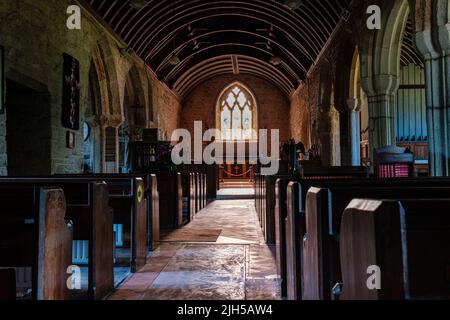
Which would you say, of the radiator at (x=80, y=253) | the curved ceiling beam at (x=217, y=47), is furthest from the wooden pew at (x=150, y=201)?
the curved ceiling beam at (x=217, y=47)

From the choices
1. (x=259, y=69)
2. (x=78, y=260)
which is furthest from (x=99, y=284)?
(x=259, y=69)

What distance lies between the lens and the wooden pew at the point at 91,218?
8.57 feet

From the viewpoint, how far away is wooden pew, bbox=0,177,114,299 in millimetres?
2611

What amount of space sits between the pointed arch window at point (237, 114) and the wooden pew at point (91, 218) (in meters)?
16.4

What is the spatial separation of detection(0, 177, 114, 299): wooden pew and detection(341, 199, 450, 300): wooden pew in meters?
1.97

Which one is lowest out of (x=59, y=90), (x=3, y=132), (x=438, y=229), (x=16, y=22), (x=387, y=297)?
(x=387, y=297)

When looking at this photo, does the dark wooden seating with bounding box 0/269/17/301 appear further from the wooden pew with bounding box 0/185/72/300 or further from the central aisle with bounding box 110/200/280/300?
the central aisle with bounding box 110/200/280/300

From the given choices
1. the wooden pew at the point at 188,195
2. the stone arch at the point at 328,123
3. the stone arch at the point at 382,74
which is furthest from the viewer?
the stone arch at the point at 328,123

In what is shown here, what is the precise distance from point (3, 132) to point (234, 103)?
1458cm

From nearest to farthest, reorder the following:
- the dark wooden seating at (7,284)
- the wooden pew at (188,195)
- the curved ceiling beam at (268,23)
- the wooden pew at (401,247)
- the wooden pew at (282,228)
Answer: the wooden pew at (401,247), the dark wooden seating at (7,284), the wooden pew at (282,228), the wooden pew at (188,195), the curved ceiling beam at (268,23)

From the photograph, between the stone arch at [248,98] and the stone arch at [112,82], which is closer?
the stone arch at [112,82]

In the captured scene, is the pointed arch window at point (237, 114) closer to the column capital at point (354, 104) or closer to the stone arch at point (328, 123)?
the stone arch at point (328, 123)

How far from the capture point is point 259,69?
17.3 m

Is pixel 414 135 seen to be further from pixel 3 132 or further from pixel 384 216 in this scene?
pixel 384 216
